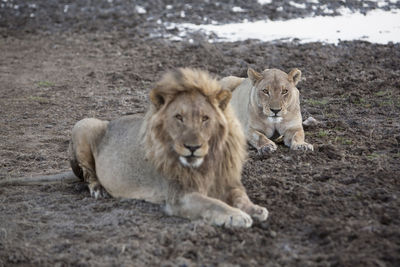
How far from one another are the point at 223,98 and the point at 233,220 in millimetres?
902

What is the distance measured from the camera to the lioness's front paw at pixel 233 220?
4.10 meters

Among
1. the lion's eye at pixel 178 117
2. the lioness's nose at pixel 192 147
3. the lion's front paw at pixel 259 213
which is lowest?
the lion's front paw at pixel 259 213

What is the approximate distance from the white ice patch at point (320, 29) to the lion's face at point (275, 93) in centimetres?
421

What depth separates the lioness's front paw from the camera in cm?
410

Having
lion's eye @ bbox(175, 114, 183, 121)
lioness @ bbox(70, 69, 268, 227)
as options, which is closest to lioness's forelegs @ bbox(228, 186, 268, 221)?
lioness @ bbox(70, 69, 268, 227)

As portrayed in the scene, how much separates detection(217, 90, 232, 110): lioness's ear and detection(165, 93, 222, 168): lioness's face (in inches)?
4.0

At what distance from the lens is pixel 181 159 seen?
14.2 feet

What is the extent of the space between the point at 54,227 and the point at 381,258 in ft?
7.47

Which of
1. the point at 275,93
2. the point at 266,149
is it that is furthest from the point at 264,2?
the point at 266,149

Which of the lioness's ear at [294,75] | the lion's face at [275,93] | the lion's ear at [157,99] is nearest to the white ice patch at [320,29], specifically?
the lioness's ear at [294,75]

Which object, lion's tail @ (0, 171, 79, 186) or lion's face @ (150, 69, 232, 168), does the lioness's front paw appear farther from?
lion's tail @ (0, 171, 79, 186)

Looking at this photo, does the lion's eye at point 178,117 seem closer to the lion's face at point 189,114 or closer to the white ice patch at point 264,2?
the lion's face at point 189,114

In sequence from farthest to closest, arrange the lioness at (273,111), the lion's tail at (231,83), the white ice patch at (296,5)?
the white ice patch at (296,5), the lion's tail at (231,83), the lioness at (273,111)

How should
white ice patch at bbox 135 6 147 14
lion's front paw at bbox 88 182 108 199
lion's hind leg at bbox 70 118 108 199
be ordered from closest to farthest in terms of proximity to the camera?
lion's front paw at bbox 88 182 108 199
lion's hind leg at bbox 70 118 108 199
white ice patch at bbox 135 6 147 14
